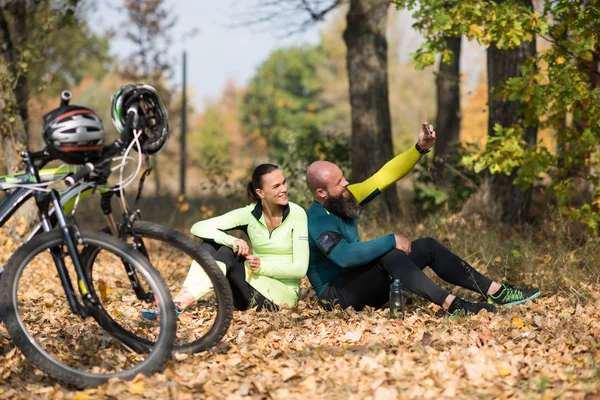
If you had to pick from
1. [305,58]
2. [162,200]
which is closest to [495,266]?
[162,200]

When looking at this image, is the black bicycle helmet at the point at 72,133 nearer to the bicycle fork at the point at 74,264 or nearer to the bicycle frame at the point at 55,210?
the bicycle frame at the point at 55,210

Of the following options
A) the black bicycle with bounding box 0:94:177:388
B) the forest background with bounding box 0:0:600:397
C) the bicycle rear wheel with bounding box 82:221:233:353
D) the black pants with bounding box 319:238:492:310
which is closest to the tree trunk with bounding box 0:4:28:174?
the forest background with bounding box 0:0:600:397

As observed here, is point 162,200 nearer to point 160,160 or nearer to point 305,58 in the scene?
point 160,160

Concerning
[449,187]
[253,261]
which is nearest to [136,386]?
[253,261]

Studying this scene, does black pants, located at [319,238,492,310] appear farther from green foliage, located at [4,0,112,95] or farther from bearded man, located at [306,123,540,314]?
green foliage, located at [4,0,112,95]

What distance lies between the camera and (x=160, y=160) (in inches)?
1499

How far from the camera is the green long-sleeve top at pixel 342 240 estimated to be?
550 centimetres

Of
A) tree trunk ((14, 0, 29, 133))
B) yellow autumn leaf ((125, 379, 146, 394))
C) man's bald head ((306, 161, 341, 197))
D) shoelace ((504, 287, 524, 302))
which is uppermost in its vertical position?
tree trunk ((14, 0, 29, 133))

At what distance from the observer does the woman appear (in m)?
5.60

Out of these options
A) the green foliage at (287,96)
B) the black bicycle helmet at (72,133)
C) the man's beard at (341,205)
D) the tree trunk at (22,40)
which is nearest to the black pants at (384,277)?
the man's beard at (341,205)

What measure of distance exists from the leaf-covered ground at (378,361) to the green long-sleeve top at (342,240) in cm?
35

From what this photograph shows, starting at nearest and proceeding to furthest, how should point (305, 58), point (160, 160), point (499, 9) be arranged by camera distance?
point (499, 9) → point (160, 160) → point (305, 58)

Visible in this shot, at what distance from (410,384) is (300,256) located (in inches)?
67.0

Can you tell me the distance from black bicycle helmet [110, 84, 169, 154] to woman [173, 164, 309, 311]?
126cm
